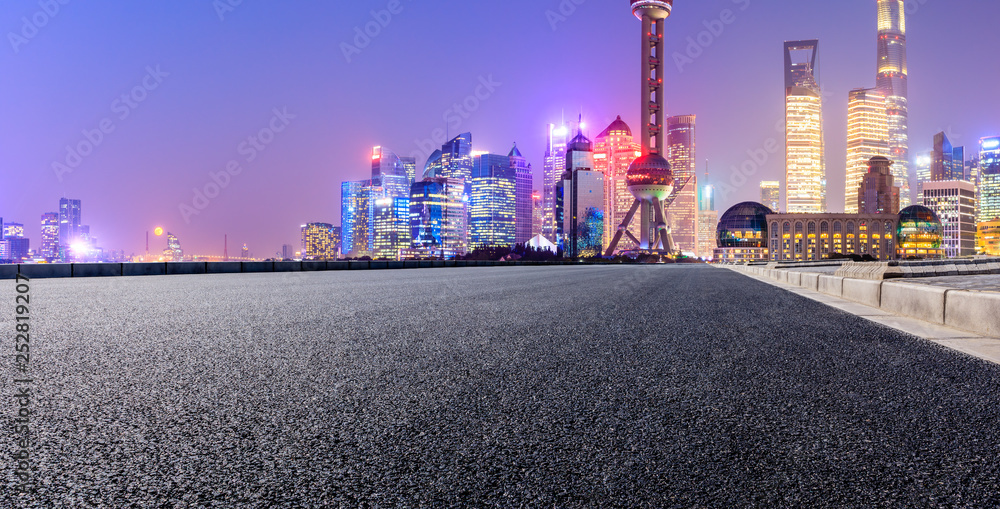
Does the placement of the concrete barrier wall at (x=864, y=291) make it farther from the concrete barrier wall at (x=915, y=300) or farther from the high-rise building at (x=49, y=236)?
the high-rise building at (x=49, y=236)

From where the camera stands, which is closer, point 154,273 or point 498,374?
point 498,374

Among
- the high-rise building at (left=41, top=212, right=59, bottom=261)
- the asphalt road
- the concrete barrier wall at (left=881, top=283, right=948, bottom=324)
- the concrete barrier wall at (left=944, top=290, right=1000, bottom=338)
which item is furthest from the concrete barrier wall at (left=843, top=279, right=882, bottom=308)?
the high-rise building at (left=41, top=212, right=59, bottom=261)

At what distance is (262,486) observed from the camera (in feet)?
8.73

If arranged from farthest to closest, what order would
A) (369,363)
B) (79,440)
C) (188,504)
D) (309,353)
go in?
(309,353) → (369,363) → (79,440) → (188,504)

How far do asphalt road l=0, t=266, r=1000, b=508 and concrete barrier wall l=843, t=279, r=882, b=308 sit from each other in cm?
459

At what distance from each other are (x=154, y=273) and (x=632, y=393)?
94.9ft

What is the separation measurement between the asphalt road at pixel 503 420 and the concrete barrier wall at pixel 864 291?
4.59 m

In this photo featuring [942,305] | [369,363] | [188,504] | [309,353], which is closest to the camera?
[188,504]

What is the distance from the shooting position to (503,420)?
3689 millimetres

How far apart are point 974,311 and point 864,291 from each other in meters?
4.65

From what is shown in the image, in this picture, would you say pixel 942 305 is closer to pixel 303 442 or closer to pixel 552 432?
pixel 552 432

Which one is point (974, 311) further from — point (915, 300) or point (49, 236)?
point (49, 236)

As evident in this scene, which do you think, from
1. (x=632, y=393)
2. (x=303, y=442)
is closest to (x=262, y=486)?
(x=303, y=442)

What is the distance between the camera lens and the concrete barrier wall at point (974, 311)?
24.3 feet
